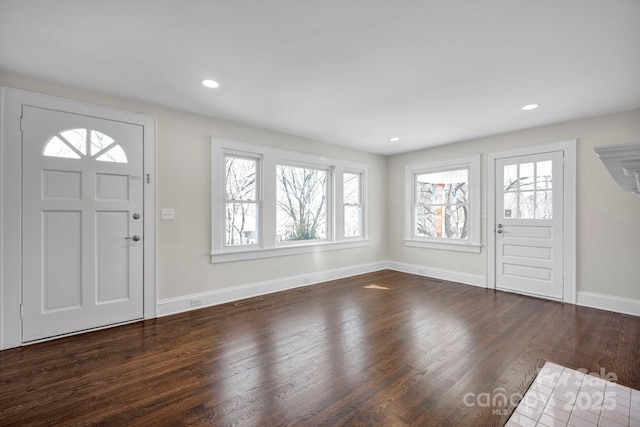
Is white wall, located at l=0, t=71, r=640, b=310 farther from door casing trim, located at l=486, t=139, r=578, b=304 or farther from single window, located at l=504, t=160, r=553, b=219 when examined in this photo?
single window, located at l=504, t=160, r=553, b=219

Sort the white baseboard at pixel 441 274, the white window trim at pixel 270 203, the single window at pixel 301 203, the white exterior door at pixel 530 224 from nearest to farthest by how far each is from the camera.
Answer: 1. the white window trim at pixel 270 203
2. the white exterior door at pixel 530 224
3. the single window at pixel 301 203
4. the white baseboard at pixel 441 274

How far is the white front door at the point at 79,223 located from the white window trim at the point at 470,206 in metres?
4.56

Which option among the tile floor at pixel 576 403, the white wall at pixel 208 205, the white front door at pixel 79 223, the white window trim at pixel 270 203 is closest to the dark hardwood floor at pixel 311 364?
the tile floor at pixel 576 403

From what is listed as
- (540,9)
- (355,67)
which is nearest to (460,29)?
(540,9)

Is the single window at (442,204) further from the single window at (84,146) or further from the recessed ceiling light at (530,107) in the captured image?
the single window at (84,146)

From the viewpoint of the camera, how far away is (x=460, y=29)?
6.45 ft

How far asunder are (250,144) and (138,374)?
9.70ft

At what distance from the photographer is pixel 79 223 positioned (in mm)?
2910

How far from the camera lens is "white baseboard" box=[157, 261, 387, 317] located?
349 cm

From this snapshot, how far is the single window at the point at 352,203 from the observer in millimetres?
5527

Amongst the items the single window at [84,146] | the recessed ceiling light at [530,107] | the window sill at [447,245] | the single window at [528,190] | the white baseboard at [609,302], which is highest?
the recessed ceiling light at [530,107]

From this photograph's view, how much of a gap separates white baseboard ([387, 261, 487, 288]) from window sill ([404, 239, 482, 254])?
40 cm

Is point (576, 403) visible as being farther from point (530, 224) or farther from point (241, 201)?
point (241, 201)

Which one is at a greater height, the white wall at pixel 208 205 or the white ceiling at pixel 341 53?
the white ceiling at pixel 341 53
